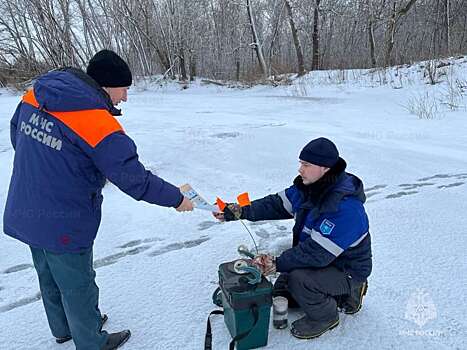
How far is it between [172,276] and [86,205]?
106 centimetres

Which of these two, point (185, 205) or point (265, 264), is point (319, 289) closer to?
point (265, 264)

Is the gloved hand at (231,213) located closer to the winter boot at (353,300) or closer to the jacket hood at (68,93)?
the winter boot at (353,300)

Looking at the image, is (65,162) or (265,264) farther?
(265,264)

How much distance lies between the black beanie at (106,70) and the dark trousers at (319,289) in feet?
4.12

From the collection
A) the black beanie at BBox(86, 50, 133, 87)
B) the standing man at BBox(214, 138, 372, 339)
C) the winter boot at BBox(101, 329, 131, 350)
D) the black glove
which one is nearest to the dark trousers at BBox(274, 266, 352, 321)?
the standing man at BBox(214, 138, 372, 339)

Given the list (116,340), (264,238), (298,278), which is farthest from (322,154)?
(116,340)

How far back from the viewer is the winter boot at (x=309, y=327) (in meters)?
1.95

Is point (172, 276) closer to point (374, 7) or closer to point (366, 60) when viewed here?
point (374, 7)

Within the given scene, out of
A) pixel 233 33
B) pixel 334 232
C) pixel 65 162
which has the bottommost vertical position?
pixel 334 232

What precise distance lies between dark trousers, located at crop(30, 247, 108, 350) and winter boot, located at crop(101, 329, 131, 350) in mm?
45

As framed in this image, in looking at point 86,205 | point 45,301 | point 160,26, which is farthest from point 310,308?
point 160,26

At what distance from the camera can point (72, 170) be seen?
1575 millimetres

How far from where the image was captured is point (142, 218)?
3484mm

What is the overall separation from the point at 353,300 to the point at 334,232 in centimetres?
46
